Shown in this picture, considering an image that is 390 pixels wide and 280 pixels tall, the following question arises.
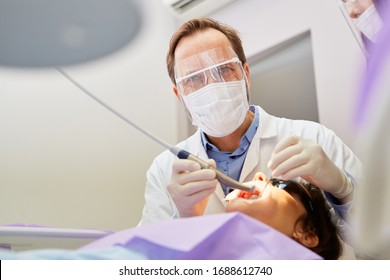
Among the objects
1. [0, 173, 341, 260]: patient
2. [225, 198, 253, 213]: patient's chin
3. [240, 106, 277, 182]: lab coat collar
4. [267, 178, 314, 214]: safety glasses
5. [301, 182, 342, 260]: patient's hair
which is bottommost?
[301, 182, 342, 260]: patient's hair

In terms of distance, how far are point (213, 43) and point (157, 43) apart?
23.5 inches

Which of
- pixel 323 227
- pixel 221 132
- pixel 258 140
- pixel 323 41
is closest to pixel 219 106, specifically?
pixel 221 132

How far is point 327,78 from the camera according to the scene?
5.36 ft

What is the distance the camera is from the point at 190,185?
1.00 metres

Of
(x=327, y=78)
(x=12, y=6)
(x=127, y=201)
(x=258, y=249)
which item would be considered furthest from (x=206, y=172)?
(x=327, y=78)

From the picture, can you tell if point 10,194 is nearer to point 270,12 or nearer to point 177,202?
point 177,202

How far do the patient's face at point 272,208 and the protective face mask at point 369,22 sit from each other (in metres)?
0.47

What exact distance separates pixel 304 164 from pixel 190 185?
0.96 feet

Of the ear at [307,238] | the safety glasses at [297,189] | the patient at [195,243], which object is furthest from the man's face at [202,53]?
the patient at [195,243]

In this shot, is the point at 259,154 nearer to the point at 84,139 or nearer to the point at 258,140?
the point at 258,140

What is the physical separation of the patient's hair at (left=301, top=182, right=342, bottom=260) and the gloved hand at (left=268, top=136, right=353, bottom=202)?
121 mm

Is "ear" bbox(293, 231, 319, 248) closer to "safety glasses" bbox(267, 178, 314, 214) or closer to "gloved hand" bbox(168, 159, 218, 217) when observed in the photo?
"safety glasses" bbox(267, 178, 314, 214)

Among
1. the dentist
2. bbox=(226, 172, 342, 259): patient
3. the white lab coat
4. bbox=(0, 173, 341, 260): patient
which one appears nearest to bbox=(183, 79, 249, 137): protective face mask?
the dentist

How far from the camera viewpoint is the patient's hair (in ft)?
3.68
